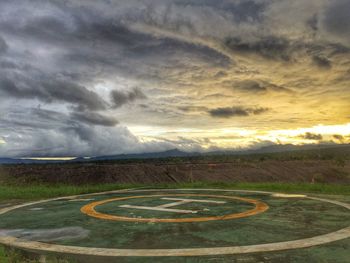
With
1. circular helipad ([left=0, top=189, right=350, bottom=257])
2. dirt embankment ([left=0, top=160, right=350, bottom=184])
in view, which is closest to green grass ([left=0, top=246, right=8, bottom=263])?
circular helipad ([left=0, top=189, right=350, bottom=257])

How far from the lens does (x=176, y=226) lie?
35.2 feet

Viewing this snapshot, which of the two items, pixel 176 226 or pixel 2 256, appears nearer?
pixel 2 256

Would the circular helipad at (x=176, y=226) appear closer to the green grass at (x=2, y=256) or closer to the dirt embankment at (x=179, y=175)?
the green grass at (x=2, y=256)

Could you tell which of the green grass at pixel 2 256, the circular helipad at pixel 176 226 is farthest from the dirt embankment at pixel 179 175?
the green grass at pixel 2 256

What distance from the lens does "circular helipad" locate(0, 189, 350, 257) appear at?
27.7ft

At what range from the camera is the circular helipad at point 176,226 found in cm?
845

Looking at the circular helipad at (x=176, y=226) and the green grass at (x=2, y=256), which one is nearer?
the green grass at (x=2, y=256)

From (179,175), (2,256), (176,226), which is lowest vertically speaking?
(179,175)

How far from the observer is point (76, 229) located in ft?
35.0

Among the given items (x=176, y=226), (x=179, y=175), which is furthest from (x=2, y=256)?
(x=179, y=175)

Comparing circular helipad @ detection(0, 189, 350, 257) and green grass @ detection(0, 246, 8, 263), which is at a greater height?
circular helipad @ detection(0, 189, 350, 257)

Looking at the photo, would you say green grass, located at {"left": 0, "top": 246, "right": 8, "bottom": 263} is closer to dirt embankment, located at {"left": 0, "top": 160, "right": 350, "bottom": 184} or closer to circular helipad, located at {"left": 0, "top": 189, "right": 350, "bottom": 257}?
circular helipad, located at {"left": 0, "top": 189, "right": 350, "bottom": 257}

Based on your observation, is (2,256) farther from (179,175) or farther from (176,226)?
(179,175)

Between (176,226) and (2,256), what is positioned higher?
(176,226)
